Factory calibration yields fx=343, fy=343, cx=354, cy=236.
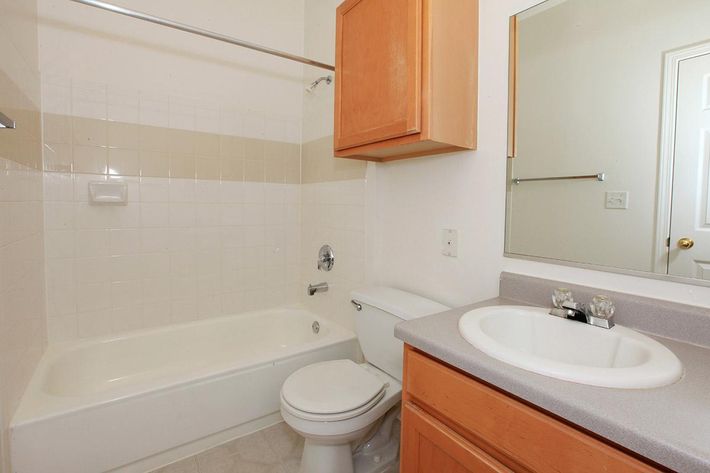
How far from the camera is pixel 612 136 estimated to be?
1.01 m

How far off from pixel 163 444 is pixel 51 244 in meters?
1.15

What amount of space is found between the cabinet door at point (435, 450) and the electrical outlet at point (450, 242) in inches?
27.2

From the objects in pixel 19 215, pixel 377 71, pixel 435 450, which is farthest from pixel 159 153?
pixel 435 450

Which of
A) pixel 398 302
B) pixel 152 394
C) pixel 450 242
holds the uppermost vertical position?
pixel 450 242

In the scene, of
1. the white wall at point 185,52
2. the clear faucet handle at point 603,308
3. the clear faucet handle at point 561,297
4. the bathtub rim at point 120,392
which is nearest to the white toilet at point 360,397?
the bathtub rim at point 120,392

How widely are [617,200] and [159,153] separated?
2.20m

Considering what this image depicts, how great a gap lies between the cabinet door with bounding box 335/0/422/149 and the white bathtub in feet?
3.88

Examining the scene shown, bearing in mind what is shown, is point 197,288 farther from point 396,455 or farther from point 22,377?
point 396,455

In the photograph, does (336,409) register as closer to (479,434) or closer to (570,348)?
(479,434)

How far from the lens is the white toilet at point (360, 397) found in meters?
1.24

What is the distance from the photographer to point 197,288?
2180 mm

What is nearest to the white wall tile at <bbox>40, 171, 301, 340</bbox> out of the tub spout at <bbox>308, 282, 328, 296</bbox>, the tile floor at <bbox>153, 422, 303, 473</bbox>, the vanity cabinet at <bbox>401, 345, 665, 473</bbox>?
the tub spout at <bbox>308, 282, 328, 296</bbox>

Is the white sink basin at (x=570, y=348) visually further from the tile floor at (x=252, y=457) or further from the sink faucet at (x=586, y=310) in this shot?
the tile floor at (x=252, y=457)

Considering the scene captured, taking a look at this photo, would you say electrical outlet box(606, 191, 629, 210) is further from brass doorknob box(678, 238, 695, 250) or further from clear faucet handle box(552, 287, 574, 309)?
clear faucet handle box(552, 287, 574, 309)
